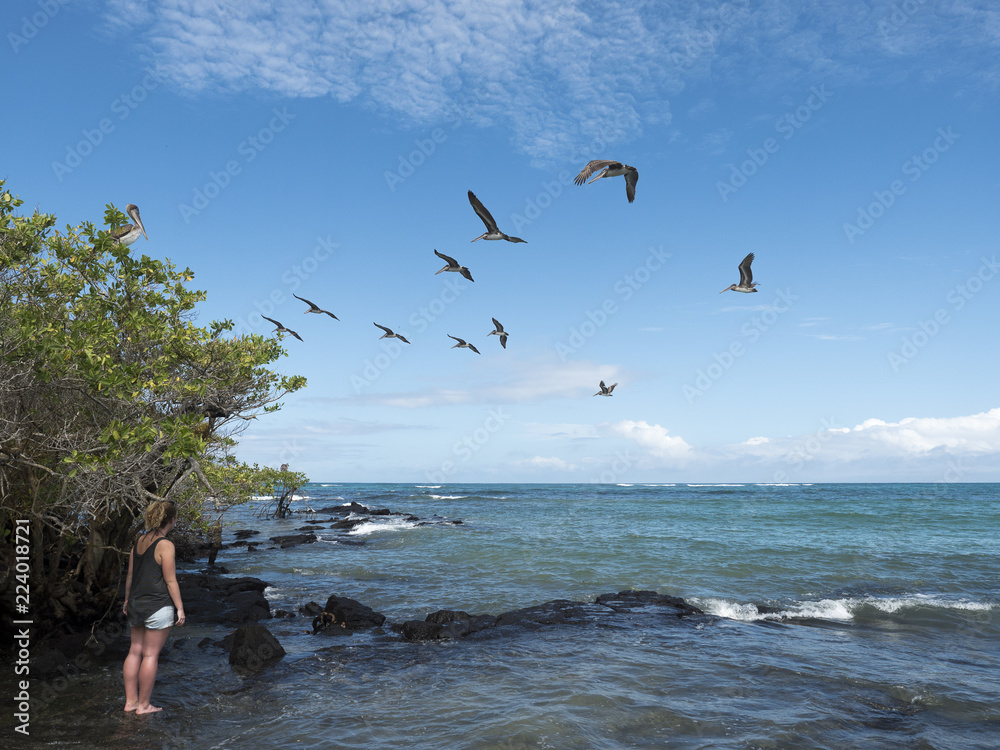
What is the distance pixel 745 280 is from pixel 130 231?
12216 mm

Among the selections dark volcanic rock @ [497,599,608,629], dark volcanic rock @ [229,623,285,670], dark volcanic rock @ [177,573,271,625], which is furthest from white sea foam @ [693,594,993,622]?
dark volcanic rock @ [177,573,271,625]

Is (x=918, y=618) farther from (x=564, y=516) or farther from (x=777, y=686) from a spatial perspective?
(x=564, y=516)

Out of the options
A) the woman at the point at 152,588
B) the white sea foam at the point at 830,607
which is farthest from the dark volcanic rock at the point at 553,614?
the woman at the point at 152,588

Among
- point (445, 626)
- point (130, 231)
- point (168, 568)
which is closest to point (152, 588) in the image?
point (168, 568)

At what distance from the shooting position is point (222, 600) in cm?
1414

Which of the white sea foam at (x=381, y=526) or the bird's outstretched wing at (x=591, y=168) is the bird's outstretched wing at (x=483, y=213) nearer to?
the bird's outstretched wing at (x=591, y=168)

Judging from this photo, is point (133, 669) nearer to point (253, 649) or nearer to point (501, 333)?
point (253, 649)

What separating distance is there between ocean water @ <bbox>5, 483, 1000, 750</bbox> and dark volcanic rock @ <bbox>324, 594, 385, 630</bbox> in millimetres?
745

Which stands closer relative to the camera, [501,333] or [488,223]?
[488,223]

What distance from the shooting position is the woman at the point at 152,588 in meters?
6.75

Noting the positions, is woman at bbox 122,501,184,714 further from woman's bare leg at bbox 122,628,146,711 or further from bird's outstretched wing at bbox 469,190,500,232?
bird's outstretched wing at bbox 469,190,500,232

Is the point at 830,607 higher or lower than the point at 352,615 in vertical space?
lower

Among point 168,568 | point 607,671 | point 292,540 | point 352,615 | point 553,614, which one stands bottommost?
point 292,540

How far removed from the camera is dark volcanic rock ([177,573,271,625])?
12828 mm
